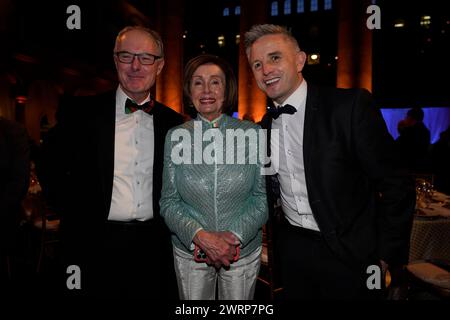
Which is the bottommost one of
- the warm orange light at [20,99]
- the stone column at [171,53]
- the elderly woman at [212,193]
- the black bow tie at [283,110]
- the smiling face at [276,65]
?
the elderly woman at [212,193]

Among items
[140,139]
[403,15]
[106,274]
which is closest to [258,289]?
[106,274]

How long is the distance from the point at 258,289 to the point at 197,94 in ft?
9.75

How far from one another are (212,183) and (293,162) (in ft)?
1.56

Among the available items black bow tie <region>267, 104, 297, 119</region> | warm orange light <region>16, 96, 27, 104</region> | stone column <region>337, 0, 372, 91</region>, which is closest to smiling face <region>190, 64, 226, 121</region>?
black bow tie <region>267, 104, 297, 119</region>

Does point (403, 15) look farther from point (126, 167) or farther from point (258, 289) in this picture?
point (126, 167)

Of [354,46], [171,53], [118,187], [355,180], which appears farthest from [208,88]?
[354,46]

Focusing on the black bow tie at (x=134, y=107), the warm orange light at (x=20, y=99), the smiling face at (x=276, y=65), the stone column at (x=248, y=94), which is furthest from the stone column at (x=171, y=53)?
the smiling face at (x=276, y=65)

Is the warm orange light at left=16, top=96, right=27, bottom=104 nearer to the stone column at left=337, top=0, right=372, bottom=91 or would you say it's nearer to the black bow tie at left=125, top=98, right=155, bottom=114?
the black bow tie at left=125, top=98, right=155, bottom=114

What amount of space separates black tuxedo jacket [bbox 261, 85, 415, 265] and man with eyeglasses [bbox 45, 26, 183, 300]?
37.8 inches

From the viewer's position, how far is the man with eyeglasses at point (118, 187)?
193 cm

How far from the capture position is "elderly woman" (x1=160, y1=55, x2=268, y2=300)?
185 cm

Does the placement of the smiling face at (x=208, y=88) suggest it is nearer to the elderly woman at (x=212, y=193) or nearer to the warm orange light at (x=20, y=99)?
the elderly woman at (x=212, y=193)

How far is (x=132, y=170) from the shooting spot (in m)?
1.98

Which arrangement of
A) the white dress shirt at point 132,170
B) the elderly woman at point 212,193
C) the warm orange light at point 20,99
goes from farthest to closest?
the warm orange light at point 20,99, the white dress shirt at point 132,170, the elderly woman at point 212,193
